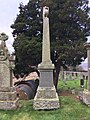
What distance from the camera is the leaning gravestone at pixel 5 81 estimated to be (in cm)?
1051

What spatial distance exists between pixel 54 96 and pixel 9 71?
2.19m

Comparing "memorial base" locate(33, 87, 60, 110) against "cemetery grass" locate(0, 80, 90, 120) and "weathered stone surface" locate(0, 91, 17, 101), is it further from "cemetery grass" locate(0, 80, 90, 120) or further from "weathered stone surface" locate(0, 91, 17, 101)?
"weathered stone surface" locate(0, 91, 17, 101)

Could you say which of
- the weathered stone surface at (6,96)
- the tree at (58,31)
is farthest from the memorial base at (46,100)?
the tree at (58,31)

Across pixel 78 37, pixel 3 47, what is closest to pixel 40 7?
pixel 78 37

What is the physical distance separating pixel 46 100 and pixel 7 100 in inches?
63.9

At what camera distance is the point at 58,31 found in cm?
2236

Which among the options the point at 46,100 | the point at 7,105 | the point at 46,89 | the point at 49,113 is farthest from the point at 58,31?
the point at 49,113

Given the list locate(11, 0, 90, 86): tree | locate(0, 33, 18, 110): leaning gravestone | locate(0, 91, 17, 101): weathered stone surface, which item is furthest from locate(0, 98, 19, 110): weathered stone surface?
locate(11, 0, 90, 86): tree

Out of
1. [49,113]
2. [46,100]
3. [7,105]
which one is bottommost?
[49,113]

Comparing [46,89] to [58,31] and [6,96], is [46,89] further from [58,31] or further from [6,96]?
[58,31]

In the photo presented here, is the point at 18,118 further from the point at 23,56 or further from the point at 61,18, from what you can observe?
the point at 61,18

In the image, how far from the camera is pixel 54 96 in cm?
1068

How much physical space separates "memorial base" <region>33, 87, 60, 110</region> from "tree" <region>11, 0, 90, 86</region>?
9.64m

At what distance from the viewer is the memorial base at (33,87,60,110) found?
10453mm
